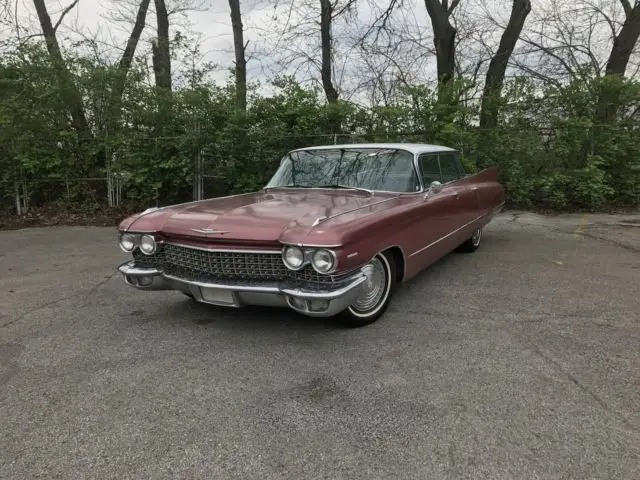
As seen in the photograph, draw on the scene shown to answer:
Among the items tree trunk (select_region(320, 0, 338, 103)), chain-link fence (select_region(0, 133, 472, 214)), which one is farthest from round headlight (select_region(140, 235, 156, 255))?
tree trunk (select_region(320, 0, 338, 103))

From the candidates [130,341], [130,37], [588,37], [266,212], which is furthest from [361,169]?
[588,37]

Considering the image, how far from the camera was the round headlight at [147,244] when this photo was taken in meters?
3.93

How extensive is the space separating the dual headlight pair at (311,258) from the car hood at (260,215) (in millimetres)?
95

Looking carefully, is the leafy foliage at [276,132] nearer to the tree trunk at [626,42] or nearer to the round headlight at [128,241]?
the tree trunk at [626,42]

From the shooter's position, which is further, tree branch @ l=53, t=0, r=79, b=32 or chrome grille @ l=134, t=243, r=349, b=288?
tree branch @ l=53, t=0, r=79, b=32

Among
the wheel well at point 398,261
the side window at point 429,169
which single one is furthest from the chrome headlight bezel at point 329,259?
the side window at point 429,169

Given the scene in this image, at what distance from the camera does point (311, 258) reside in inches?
130

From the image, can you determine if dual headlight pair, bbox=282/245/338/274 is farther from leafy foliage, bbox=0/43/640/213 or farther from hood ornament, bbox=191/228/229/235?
leafy foliage, bbox=0/43/640/213

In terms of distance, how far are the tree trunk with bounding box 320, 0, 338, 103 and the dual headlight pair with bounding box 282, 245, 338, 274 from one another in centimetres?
1239

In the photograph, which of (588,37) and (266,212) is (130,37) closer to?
(266,212)

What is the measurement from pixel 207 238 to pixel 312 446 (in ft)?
5.79

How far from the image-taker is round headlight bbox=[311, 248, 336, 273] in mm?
3271

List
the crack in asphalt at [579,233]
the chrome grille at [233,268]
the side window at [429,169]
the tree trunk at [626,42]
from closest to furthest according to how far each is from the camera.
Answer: the chrome grille at [233,268] < the side window at [429,169] < the crack in asphalt at [579,233] < the tree trunk at [626,42]

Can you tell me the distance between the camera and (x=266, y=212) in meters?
3.91
